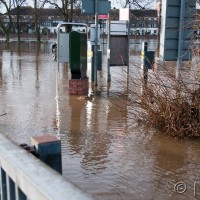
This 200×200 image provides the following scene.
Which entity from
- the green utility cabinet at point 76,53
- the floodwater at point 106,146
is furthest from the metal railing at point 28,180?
the green utility cabinet at point 76,53

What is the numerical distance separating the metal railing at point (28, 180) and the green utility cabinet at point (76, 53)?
276 inches

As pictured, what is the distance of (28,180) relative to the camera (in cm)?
167

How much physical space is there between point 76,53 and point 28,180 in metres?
7.66

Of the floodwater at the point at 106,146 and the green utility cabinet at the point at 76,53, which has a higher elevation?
the green utility cabinet at the point at 76,53

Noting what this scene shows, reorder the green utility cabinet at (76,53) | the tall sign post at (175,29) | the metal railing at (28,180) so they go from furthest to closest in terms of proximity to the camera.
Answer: the green utility cabinet at (76,53)
the tall sign post at (175,29)
the metal railing at (28,180)

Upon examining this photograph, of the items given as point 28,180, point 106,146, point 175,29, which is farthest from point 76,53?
point 28,180

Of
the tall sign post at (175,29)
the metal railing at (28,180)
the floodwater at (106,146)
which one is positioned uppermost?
the tall sign post at (175,29)

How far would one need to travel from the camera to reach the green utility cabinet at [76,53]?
9039mm

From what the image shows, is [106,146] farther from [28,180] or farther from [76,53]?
[76,53]

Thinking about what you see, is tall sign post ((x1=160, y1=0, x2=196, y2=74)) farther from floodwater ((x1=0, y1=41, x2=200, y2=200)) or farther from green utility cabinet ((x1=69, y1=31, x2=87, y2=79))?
green utility cabinet ((x1=69, y1=31, x2=87, y2=79))

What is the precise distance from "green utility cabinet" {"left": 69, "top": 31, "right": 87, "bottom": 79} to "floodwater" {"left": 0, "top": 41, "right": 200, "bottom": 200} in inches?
26.0

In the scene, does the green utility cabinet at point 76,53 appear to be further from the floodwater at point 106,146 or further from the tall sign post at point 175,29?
the tall sign post at point 175,29

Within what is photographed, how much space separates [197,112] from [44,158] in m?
3.88

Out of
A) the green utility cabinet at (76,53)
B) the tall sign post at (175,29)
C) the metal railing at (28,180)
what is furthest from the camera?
the green utility cabinet at (76,53)
